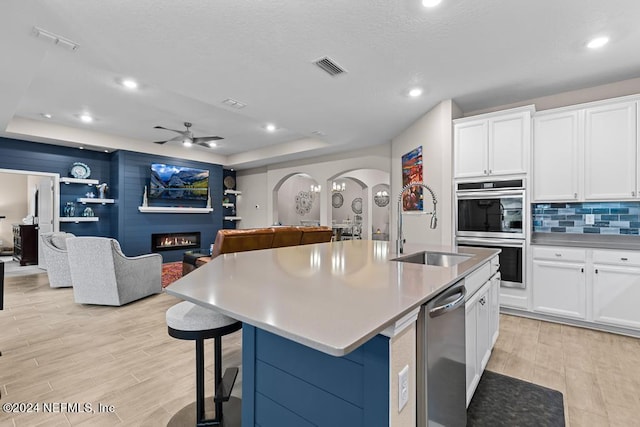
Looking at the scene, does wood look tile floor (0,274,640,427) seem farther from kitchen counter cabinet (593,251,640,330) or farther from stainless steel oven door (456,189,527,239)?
stainless steel oven door (456,189,527,239)

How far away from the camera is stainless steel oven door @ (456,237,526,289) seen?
3.43m

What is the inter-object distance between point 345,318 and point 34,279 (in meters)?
7.07

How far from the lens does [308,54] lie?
2801 mm

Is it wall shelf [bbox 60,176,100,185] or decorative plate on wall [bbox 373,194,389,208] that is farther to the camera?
decorative plate on wall [bbox 373,194,389,208]

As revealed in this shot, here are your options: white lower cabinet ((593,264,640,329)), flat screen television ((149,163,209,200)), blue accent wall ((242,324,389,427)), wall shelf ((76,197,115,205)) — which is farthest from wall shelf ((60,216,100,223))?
white lower cabinet ((593,264,640,329))

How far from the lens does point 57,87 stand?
3961mm

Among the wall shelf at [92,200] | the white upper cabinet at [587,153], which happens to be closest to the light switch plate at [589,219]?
the white upper cabinet at [587,153]

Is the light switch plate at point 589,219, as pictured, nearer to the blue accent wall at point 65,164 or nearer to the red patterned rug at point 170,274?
the red patterned rug at point 170,274

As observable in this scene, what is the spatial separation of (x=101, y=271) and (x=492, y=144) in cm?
508

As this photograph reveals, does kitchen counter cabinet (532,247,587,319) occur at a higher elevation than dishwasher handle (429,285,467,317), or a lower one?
lower

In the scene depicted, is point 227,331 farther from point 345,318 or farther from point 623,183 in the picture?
point 623,183

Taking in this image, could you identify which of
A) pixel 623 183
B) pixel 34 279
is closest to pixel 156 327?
pixel 34 279

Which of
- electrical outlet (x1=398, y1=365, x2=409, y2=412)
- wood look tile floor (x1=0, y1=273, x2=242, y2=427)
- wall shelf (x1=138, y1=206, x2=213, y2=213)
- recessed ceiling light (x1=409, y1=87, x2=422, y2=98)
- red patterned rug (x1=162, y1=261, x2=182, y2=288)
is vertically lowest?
wood look tile floor (x1=0, y1=273, x2=242, y2=427)

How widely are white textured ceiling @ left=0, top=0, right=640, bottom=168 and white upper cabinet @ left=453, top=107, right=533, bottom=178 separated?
1.20ft
